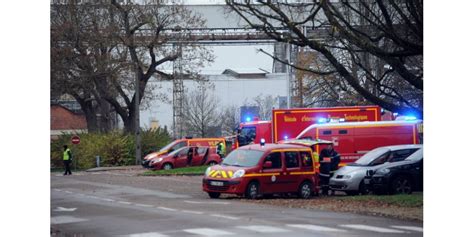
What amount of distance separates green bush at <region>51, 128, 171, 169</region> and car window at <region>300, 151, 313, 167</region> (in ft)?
83.4

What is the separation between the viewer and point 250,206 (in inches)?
782

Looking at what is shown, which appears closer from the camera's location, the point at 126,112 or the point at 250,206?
the point at 250,206

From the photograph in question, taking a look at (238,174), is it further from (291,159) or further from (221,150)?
(221,150)

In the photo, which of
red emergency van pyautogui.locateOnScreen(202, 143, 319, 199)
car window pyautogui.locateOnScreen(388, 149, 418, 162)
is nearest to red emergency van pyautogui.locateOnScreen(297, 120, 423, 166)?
car window pyautogui.locateOnScreen(388, 149, 418, 162)

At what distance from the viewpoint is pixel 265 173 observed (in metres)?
22.5

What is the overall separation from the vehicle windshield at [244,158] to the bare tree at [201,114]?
41.3m

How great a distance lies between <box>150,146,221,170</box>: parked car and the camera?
40.0m

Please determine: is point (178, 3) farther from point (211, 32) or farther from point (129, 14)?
point (211, 32)

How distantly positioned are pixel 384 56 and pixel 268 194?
6877mm

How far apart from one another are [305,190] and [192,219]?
301 inches

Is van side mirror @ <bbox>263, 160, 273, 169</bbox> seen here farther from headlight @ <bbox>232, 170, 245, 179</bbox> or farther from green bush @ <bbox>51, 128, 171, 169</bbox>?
green bush @ <bbox>51, 128, 171, 169</bbox>

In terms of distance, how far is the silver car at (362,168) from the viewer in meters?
23.5
